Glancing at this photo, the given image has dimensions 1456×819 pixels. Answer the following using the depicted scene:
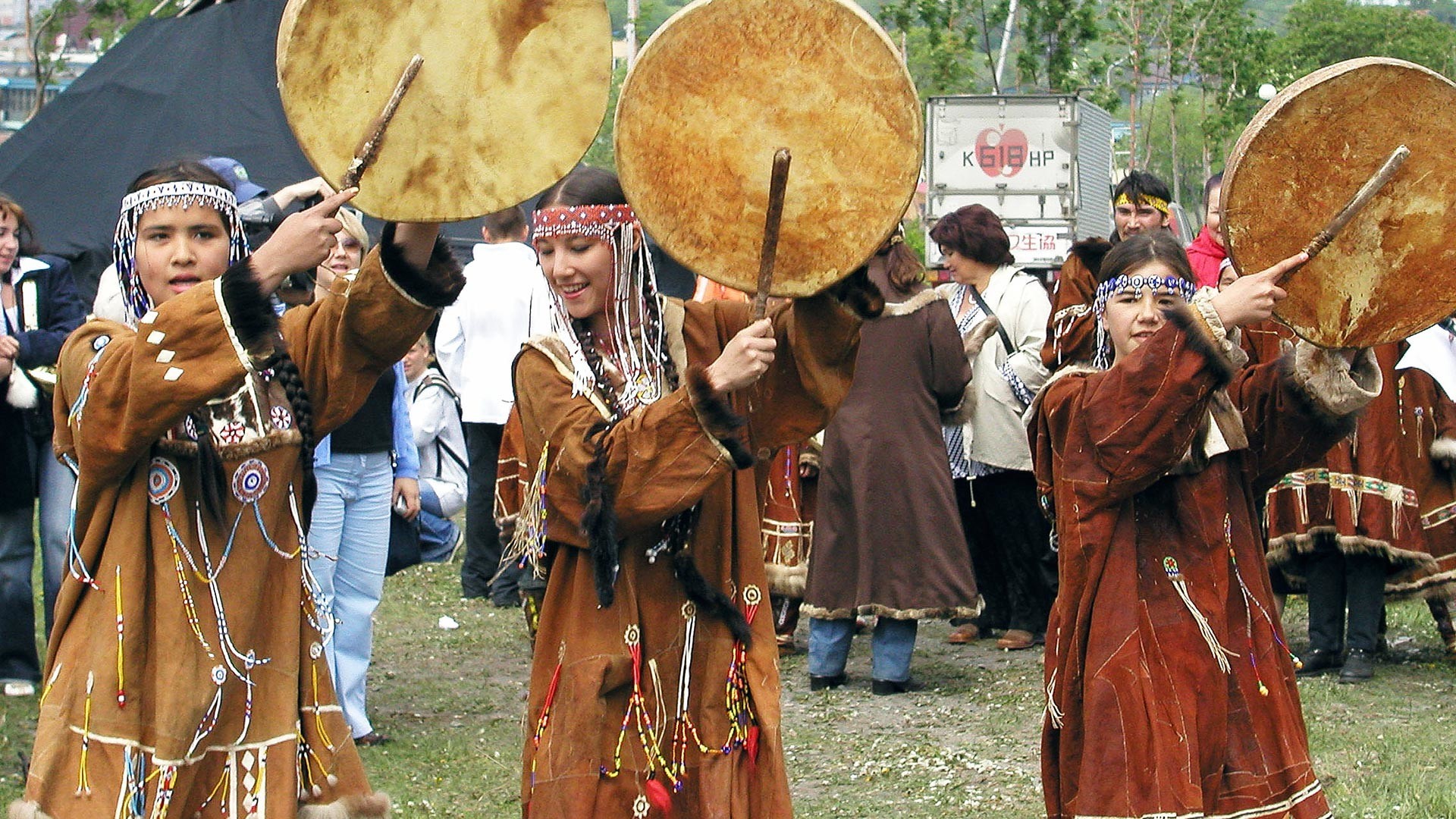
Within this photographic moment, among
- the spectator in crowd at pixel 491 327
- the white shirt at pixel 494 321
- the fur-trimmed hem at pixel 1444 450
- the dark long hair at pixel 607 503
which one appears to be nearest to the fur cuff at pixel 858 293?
the dark long hair at pixel 607 503

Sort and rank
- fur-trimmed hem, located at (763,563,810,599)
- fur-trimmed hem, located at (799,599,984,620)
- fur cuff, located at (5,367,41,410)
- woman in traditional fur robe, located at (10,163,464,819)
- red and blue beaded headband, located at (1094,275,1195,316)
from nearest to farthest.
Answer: woman in traditional fur robe, located at (10,163,464,819)
red and blue beaded headband, located at (1094,275,1195,316)
fur cuff, located at (5,367,41,410)
fur-trimmed hem, located at (799,599,984,620)
fur-trimmed hem, located at (763,563,810,599)

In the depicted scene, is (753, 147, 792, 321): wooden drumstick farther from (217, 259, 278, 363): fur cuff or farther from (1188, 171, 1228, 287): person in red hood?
(1188, 171, 1228, 287): person in red hood

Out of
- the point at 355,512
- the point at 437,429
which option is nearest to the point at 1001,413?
the point at 437,429

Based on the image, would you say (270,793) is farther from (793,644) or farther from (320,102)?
(793,644)

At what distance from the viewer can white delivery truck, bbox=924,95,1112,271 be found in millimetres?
18781

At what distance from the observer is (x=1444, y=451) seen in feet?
24.5

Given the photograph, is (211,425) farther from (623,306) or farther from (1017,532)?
(1017,532)

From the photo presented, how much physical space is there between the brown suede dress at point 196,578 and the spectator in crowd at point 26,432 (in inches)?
138

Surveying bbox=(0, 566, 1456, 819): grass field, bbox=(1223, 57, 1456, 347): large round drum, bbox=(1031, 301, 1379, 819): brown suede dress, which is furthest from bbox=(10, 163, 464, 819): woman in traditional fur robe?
bbox=(0, 566, 1456, 819): grass field

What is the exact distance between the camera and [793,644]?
28.7 ft

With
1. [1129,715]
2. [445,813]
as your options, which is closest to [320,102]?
[1129,715]

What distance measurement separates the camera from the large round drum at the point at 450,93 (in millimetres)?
3176

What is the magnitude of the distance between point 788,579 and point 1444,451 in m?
2.84

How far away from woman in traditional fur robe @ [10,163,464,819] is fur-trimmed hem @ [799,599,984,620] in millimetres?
4059
